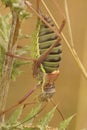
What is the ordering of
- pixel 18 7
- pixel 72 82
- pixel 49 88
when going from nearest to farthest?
pixel 18 7 < pixel 49 88 < pixel 72 82

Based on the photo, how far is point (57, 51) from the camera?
19.8 inches

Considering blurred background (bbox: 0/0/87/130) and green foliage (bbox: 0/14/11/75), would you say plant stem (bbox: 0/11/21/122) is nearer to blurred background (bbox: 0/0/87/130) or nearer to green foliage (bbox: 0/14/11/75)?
green foliage (bbox: 0/14/11/75)

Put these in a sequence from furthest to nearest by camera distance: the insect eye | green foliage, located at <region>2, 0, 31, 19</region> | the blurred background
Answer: the blurred background
the insect eye
green foliage, located at <region>2, 0, 31, 19</region>

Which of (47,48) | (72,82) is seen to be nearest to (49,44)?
(47,48)

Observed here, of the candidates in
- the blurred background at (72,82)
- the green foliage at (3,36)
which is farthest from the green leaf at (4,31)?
the blurred background at (72,82)

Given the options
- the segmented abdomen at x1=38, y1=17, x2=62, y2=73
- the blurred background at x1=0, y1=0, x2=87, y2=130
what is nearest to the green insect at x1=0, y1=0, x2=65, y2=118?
the segmented abdomen at x1=38, y1=17, x2=62, y2=73

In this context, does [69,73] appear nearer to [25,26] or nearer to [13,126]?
[25,26]

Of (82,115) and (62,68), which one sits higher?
(62,68)

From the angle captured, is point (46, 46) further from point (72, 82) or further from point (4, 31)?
point (72, 82)

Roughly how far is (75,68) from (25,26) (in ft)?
0.83

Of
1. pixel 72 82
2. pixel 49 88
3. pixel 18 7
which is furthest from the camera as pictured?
pixel 72 82

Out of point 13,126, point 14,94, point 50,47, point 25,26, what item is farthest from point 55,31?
point 14,94

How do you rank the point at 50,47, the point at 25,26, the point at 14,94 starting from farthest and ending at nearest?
the point at 14,94, the point at 25,26, the point at 50,47

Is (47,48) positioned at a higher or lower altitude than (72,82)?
higher
